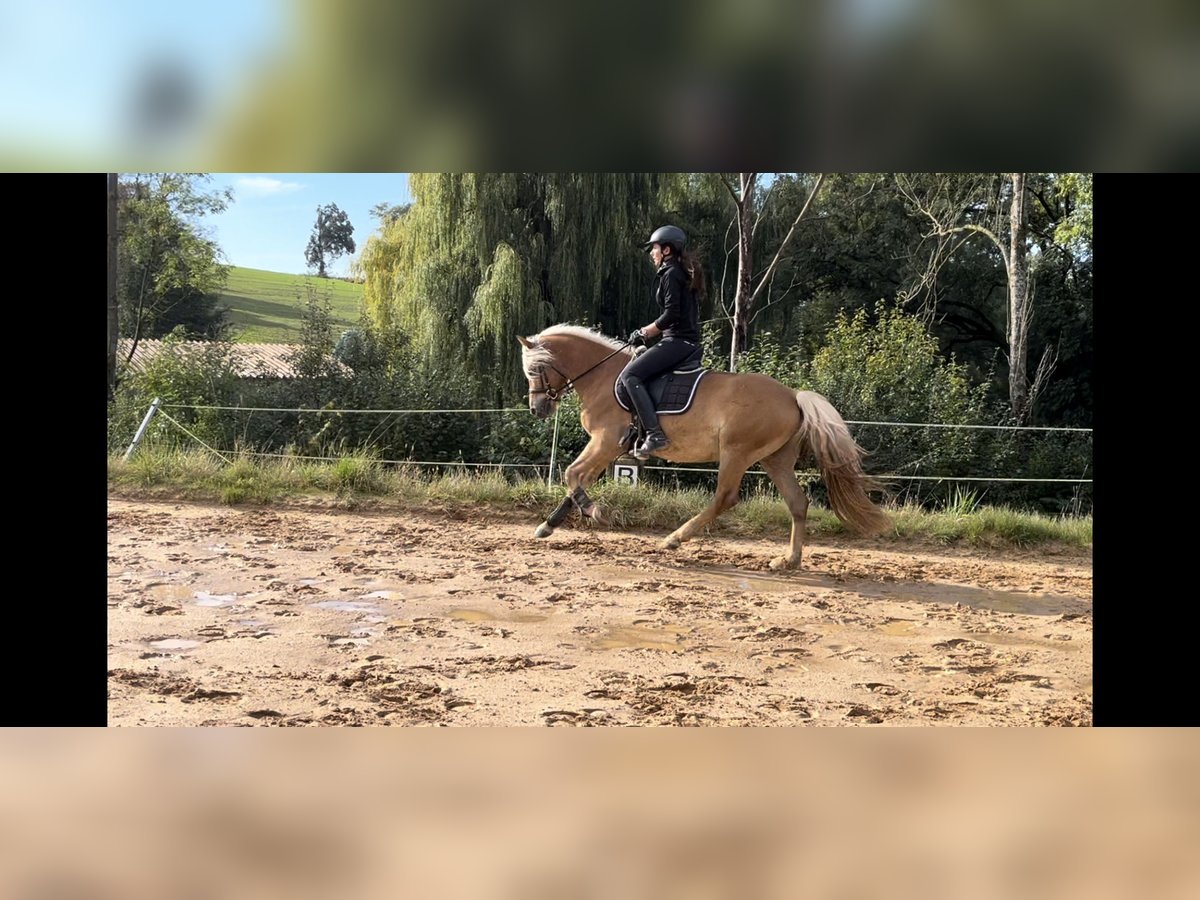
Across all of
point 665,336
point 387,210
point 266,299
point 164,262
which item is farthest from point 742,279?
point 266,299

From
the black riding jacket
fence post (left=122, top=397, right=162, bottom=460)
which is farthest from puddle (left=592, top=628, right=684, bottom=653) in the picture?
fence post (left=122, top=397, right=162, bottom=460)

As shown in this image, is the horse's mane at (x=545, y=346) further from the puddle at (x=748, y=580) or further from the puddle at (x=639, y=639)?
the puddle at (x=639, y=639)

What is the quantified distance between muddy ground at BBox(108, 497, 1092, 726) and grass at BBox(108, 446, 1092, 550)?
8.4 inches

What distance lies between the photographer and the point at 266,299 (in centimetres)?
2191

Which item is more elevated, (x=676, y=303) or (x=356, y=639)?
(x=676, y=303)

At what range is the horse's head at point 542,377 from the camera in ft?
23.7

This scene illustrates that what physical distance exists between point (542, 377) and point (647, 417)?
839 millimetres

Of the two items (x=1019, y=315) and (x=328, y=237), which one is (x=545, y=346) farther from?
(x=328, y=237)

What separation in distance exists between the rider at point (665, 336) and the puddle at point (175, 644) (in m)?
3.11

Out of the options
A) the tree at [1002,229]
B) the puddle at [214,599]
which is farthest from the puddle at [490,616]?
the tree at [1002,229]
